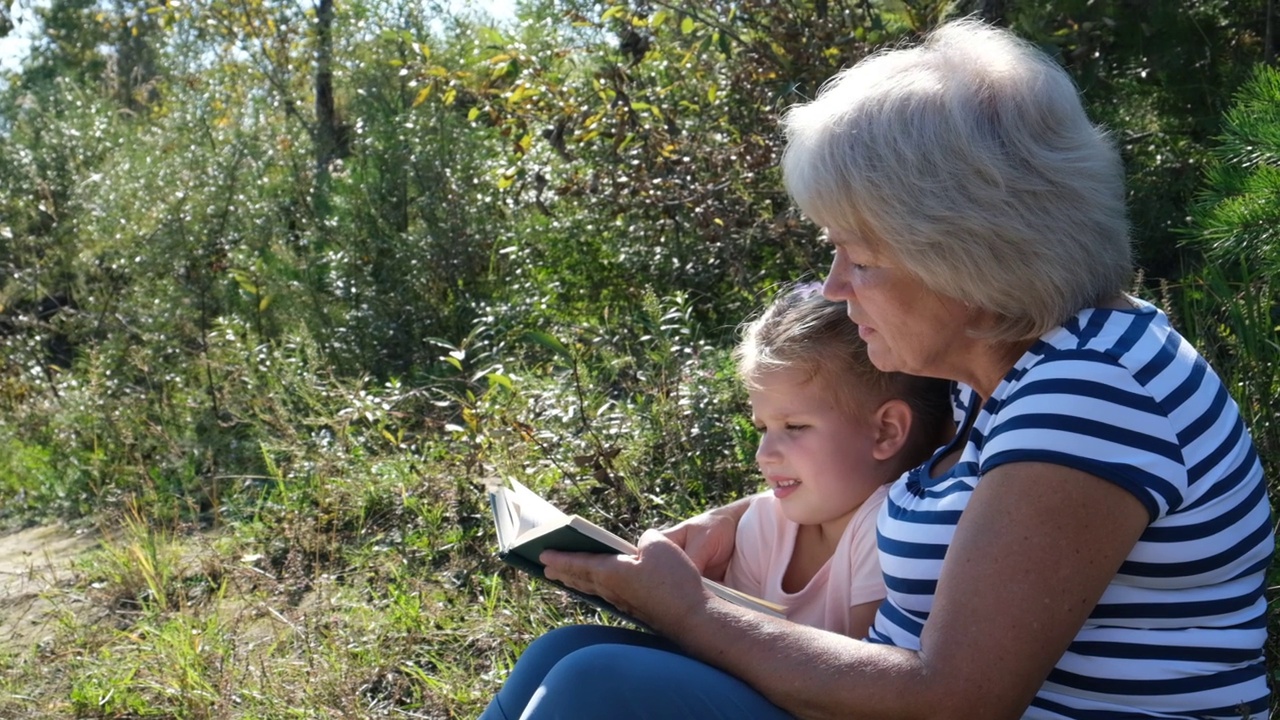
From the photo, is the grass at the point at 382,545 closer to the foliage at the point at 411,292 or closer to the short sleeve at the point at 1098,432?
the foliage at the point at 411,292

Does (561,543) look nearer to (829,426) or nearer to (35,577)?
(829,426)

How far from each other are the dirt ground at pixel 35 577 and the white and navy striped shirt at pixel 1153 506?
3476mm

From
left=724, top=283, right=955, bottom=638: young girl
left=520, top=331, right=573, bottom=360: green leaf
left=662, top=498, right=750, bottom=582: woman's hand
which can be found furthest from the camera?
left=520, top=331, right=573, bottom=360: green leaf

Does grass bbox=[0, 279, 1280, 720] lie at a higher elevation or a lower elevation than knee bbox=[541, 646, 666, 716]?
lower

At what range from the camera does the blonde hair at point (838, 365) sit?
7.09 feet

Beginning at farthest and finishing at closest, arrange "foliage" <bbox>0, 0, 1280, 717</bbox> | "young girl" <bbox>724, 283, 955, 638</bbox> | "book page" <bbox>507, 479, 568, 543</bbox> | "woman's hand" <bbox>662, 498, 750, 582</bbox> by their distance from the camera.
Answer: "foliage" <bbox>0, 0, 1280, 717</bbox> < "woman's hand" <bbox>662, 498, 750, 582</bbox> < "young girl" <bbox>724, 283, 955, 638</bbox> < "book page" <bbox>507, 479, 568, 543</bbox>

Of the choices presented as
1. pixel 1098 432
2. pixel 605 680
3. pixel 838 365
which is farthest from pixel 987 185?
pixel 605 680

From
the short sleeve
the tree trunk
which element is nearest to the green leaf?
the short sleeve

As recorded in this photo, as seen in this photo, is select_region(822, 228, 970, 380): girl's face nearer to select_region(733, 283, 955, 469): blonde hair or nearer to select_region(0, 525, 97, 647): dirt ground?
select_region(733, 283, 955, 469): blonde hair

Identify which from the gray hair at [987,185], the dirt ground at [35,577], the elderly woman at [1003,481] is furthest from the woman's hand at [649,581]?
the dirt ground at [35,577]

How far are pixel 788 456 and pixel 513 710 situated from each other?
619mm

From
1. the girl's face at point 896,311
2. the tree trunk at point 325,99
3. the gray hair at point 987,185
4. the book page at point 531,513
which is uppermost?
the tree trunk at point 325,99

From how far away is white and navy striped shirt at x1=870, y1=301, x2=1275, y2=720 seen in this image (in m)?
1.58

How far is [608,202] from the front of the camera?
529 centimetres
